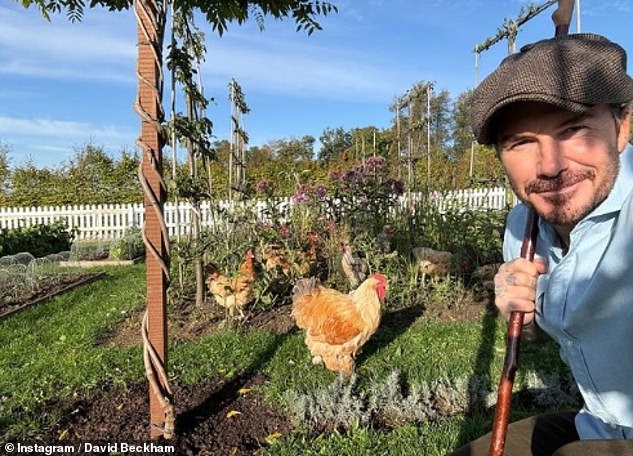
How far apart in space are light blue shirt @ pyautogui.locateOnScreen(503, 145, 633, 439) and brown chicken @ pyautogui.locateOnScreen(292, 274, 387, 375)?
7.72 feet

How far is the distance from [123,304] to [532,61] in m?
5.81

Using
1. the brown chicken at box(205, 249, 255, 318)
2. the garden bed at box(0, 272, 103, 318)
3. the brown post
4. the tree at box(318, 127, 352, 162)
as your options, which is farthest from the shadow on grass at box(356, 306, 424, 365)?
the tree at box(318, 127, 352, 162)

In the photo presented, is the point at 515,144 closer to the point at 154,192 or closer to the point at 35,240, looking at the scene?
the point at 154,192

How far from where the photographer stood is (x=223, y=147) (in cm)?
2342

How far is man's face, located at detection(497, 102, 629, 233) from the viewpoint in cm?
95

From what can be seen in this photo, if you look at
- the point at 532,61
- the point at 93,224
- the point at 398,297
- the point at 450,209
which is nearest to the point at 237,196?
the point at 398,297

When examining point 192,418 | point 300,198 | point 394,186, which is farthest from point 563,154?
point 300,198

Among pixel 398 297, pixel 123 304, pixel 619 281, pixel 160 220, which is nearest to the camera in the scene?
pixel 619 281

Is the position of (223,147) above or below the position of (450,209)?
above

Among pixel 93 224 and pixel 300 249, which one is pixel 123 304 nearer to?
pixel 300 249

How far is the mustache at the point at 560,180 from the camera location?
0.96m

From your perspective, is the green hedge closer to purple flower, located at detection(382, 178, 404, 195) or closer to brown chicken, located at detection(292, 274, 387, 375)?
purple flower, located at detection(382, 178, 404, 195)

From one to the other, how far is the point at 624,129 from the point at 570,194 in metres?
0.17

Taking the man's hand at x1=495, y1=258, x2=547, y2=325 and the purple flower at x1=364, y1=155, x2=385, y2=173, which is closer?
the man's hand at x1=495, y1=258, x2=547, y2=325
